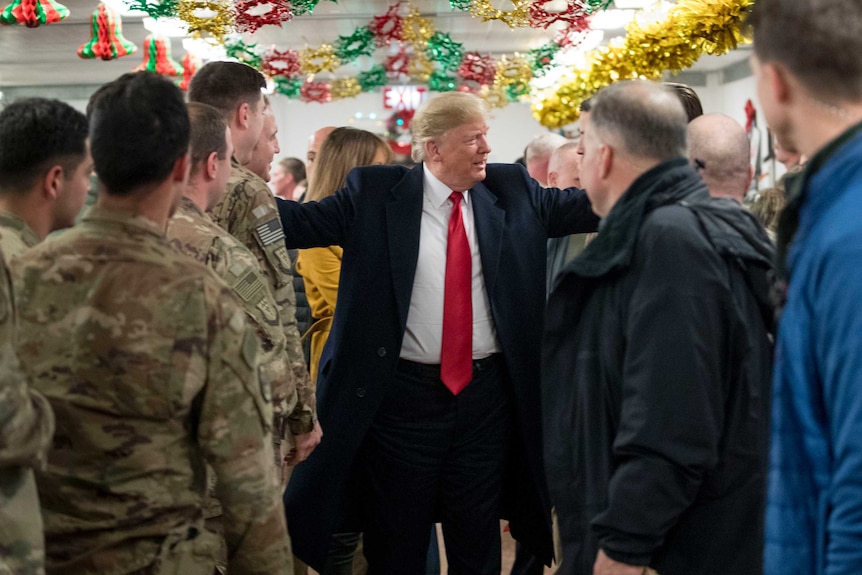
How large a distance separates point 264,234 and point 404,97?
534 inches

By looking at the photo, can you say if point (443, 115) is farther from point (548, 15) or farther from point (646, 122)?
point (548, 15)

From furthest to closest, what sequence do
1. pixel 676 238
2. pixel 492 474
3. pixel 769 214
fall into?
pixel 769 214
pixel 492 474
pixel 676 238

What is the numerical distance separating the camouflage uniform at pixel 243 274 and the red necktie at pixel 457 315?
0.49m

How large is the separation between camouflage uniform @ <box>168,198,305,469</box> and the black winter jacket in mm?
687

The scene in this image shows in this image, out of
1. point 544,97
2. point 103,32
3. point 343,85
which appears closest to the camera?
point 544,97

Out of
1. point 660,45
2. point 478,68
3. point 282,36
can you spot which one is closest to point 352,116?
point 282,36

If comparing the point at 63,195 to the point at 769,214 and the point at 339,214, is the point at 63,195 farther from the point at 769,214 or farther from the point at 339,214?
the point at 769,214

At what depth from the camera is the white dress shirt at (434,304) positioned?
2990 mm

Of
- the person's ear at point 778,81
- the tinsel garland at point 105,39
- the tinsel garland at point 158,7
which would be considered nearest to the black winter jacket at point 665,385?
the person's ear at point 778,81

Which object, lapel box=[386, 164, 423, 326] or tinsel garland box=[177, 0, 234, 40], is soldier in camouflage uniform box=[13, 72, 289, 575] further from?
tinsel garland box=[177, 0, 234, 40]

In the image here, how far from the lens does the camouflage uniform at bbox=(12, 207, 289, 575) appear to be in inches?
67.1

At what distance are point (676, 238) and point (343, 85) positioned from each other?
9.84m

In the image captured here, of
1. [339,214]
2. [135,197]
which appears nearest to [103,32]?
[339,214]

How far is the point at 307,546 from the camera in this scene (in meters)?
3.12
